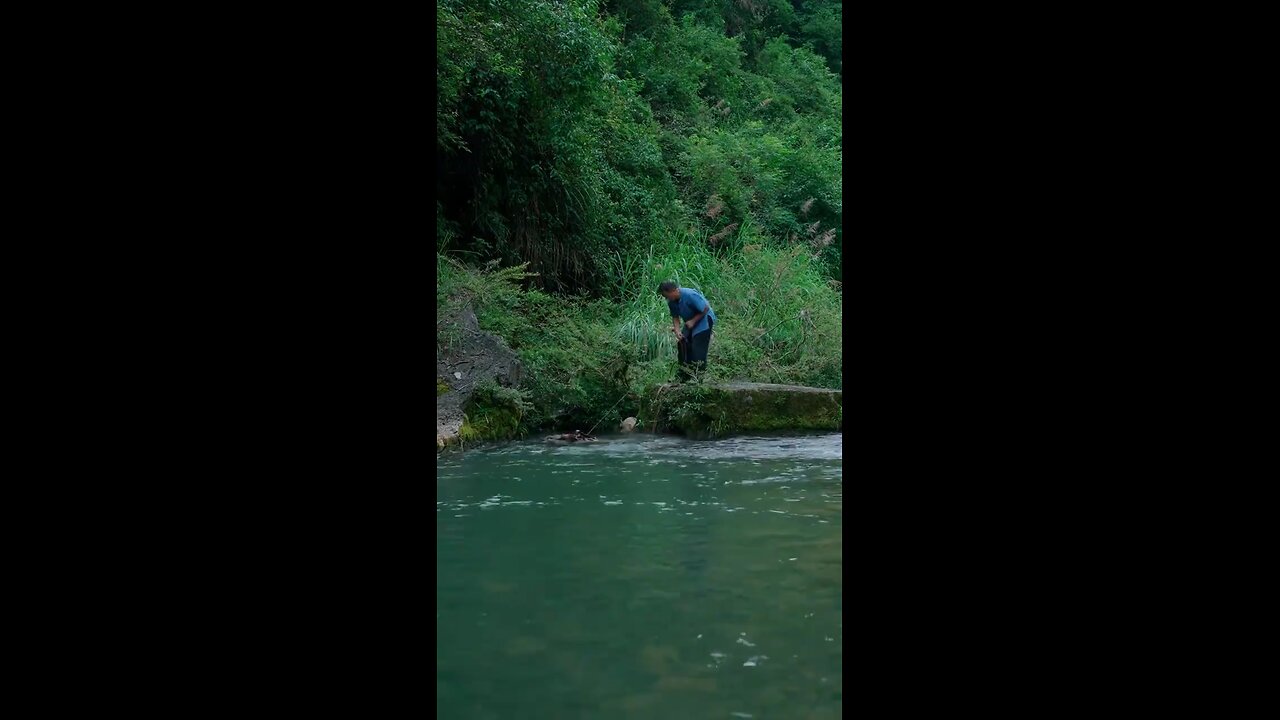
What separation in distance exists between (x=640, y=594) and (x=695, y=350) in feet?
19.9

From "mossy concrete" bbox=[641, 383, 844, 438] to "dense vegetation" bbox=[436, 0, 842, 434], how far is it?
37.1 inches

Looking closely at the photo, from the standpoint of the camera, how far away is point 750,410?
966cm

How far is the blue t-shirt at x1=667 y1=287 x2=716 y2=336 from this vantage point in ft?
32.4

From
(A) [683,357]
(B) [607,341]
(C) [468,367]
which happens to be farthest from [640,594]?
(B) [607,341]

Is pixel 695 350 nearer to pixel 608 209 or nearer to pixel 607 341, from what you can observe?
pixel 607 341

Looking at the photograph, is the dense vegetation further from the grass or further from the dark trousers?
the dark trousers

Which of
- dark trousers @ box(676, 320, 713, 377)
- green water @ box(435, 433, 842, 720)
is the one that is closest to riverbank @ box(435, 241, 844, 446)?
dark trousers @ box(676, 320, 713, 377)

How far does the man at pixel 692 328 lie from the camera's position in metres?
9.92

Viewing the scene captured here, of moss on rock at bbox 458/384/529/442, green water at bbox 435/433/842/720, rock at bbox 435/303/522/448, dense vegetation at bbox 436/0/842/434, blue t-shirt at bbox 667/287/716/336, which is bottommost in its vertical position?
green water at bbox 435/433/842/720

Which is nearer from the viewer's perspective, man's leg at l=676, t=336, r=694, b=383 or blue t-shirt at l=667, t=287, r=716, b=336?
blue t-shirt at l=667, t=287, r=716, b=336

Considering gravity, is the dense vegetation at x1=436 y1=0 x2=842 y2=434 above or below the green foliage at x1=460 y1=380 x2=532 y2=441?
above

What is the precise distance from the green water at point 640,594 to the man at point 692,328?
8.92ft
